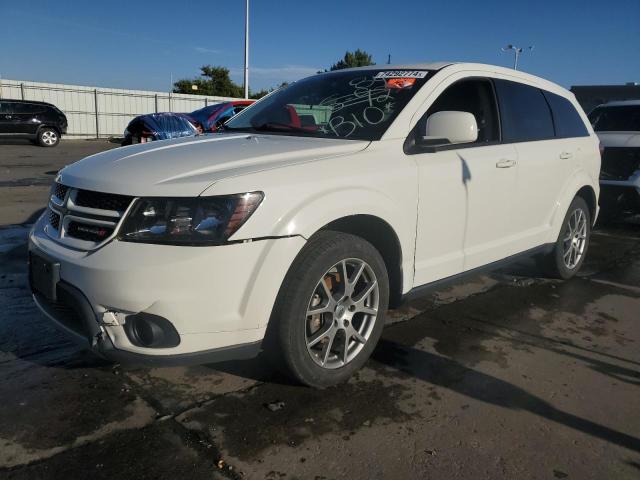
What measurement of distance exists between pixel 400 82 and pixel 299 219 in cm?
146

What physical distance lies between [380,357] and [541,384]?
919mm

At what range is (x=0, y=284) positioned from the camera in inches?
171

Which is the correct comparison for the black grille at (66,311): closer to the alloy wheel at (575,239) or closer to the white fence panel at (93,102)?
the alloy wheel at (575,239)

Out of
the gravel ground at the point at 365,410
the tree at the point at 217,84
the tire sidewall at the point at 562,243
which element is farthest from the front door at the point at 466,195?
the tree at the point at 217,84

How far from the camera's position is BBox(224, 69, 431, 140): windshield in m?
3.29

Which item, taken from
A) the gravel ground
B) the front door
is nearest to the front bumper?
the gravel ground

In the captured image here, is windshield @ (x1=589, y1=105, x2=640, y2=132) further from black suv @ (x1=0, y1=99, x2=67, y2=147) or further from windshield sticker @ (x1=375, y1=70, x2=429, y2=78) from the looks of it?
black suv @ (x1=0, y1=99, x2=67, y2=147)

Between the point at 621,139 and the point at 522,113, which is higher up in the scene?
the point at 522,113

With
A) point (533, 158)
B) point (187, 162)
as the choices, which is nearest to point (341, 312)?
point (187, 162)

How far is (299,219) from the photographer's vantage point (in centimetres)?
251

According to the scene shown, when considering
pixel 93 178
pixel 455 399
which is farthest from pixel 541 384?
pixel 93 178

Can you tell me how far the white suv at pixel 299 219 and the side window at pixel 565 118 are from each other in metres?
0.52

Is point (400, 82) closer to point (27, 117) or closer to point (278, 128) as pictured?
point (278, 128)

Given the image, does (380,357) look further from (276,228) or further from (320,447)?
(276,228)
